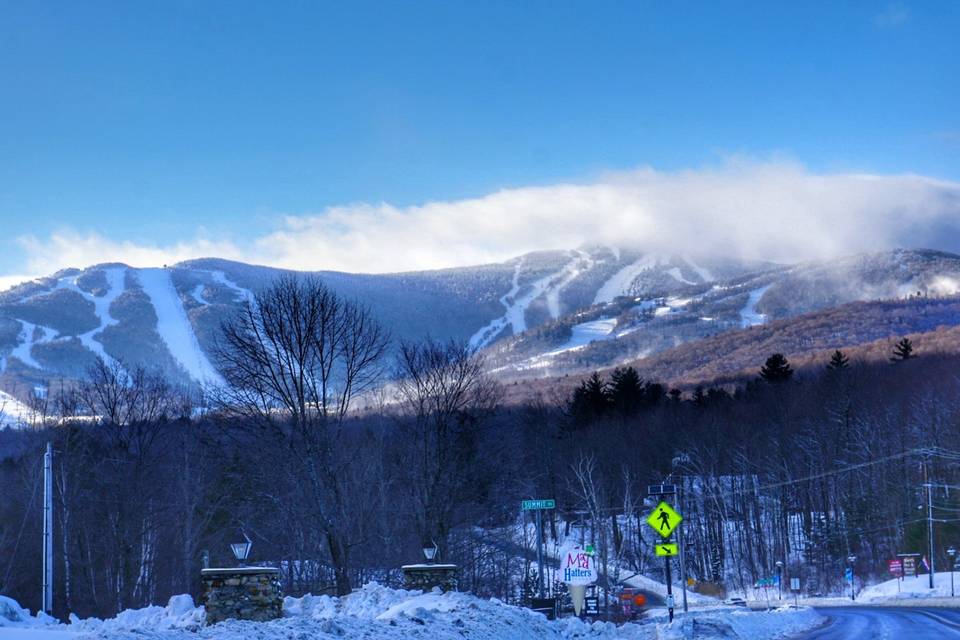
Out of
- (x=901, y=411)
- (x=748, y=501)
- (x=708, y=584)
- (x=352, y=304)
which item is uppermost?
(x=352, y=304)

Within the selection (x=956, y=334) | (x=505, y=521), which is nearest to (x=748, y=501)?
(x=505, y=521)

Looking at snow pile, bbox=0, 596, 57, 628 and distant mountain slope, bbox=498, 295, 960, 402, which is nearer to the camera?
snow pile, bbox=0, 596, 57, 628

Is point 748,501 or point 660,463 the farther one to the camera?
point 660,463

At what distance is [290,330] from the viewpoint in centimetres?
3931

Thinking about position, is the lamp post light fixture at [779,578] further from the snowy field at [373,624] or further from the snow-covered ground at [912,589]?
the snowy field at [373,624]

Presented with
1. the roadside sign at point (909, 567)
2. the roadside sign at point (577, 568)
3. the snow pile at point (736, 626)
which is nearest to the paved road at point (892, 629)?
the snow pile at point (736, 626)

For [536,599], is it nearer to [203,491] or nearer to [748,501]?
[203,491]

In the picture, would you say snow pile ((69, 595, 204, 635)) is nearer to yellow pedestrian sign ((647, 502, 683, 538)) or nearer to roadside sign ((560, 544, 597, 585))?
yellow pedestrian sign ((647, 502, 683, 538))

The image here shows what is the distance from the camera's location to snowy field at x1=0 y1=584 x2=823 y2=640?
51.0ft

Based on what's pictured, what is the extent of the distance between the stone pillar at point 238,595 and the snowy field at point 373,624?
1.59 feet

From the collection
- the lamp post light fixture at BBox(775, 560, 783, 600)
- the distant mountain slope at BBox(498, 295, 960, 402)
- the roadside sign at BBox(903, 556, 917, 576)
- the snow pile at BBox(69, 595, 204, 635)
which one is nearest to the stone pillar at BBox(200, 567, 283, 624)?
the snow pile at BBox(69, 595, 204, 635)

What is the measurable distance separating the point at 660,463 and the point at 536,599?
67.2 meters

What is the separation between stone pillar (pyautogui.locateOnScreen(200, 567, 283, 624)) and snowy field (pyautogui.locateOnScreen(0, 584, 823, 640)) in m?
0.49

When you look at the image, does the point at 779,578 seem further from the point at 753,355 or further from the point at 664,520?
the point at 753,355
